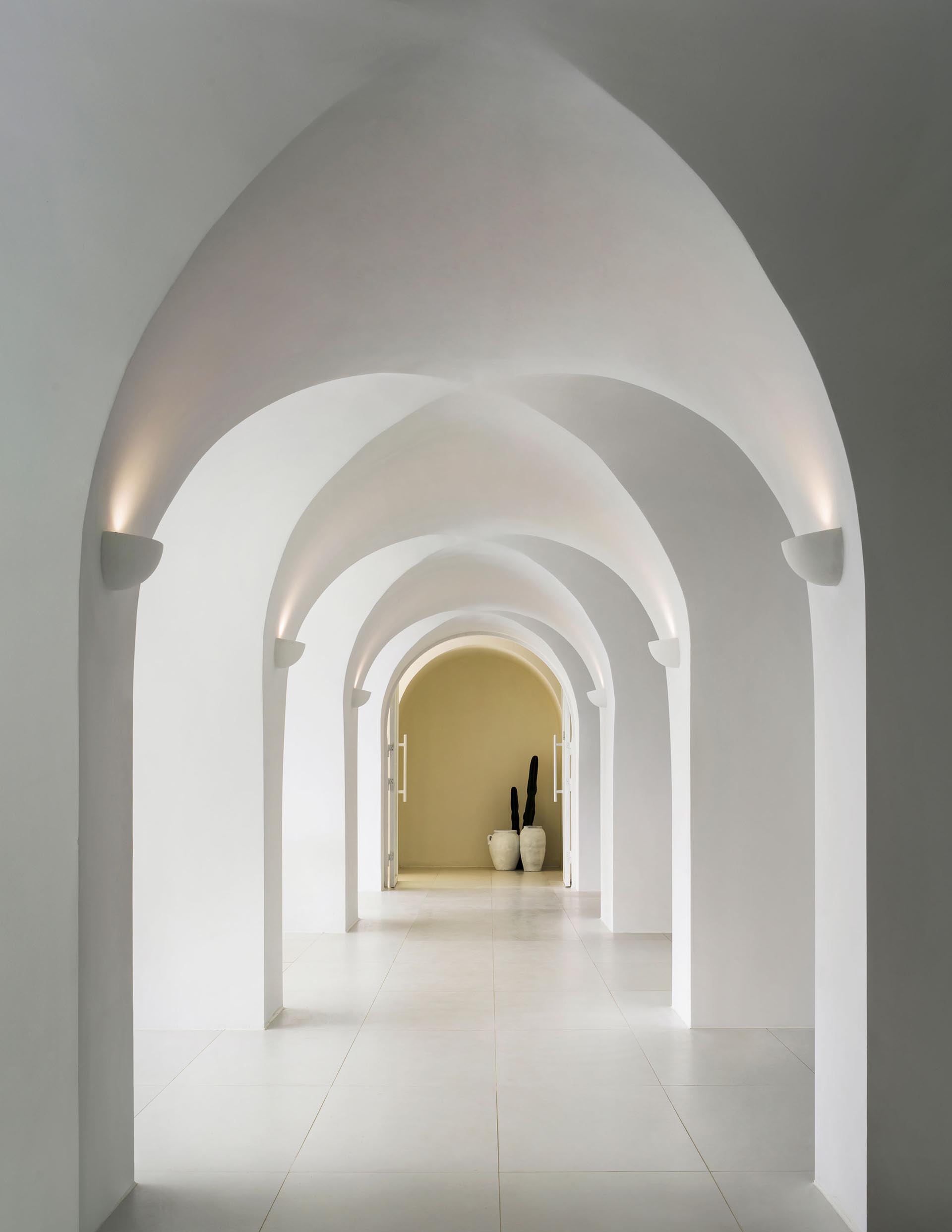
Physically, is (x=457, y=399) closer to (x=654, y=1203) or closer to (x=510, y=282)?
(x=510, y=282)

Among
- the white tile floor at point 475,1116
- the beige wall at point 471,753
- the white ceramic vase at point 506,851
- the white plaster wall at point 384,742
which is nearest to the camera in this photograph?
the white tile floor at point 475,1116

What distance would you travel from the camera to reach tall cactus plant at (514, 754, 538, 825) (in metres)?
19.6

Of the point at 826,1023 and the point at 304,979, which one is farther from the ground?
the point at 826,1023

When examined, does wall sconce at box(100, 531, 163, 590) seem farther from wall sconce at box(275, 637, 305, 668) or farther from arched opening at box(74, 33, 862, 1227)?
wall sconce at box(275, 637, 305, 668)

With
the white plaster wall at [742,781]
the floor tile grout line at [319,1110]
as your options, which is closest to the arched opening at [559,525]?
the white plaster wall at [742,781]

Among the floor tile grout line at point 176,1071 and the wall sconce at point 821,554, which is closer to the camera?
the wall sconce at point 821,554

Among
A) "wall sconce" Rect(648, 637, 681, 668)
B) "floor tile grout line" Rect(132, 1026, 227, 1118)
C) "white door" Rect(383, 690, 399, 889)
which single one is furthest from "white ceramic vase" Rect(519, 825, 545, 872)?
"floor tile grout line" Rect(132, 1026, 227, 1118)

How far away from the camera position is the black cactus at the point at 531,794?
19562 millimetres

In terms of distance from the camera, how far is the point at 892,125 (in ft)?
10.0

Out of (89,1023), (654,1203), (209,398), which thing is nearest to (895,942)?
(654,1203)

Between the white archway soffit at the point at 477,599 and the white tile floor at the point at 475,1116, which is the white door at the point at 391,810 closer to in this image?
the white archway soffit at the point at 477,599

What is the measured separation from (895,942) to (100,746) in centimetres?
304

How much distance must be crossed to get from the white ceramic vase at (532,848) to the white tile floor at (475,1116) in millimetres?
9944

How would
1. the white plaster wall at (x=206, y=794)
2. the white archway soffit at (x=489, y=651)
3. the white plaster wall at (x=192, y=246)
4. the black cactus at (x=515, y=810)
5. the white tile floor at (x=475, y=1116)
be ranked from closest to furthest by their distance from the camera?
1. the white plaster wall at (x=192, y=246)
2. the white tile floor at (x=475, y=1116)
3. the white plaster wall at (x=206, y=794)
4. the white archway soffit at (x=489, y=651)
5. the black cactus at (x=515, y=810)
